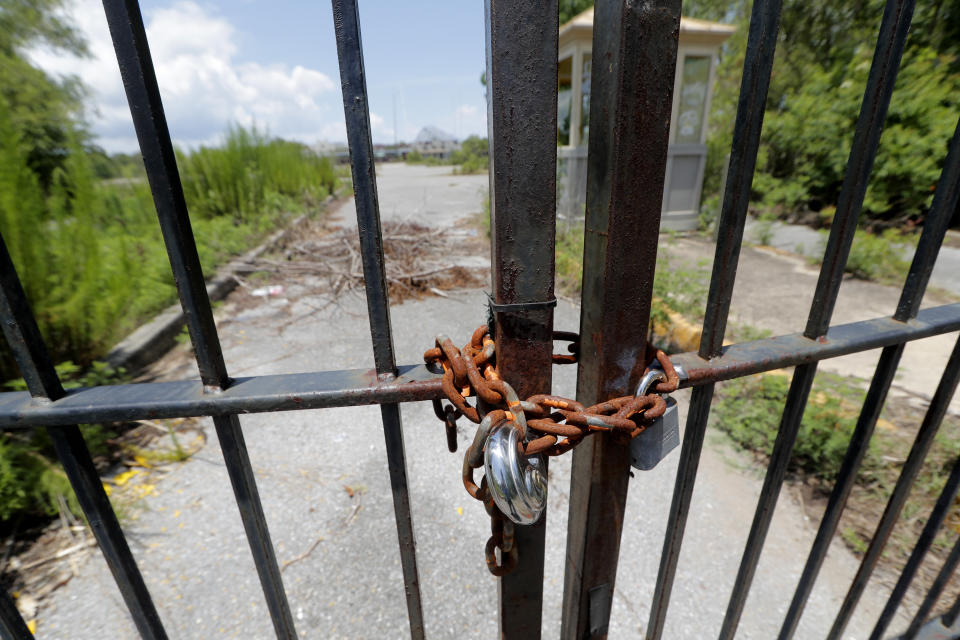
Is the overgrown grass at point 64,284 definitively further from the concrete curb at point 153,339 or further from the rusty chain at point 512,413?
the rusty chain at point 512,413

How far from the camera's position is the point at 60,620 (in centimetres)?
196

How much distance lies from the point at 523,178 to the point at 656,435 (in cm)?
45

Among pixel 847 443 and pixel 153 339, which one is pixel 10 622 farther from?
pixel 153 339

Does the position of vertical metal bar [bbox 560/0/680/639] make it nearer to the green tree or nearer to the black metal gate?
the black metal gate

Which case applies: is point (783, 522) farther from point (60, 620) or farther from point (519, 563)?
point (60, 620)

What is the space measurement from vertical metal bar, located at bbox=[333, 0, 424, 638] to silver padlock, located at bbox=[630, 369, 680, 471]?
40 cm

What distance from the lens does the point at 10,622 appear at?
0.87 m

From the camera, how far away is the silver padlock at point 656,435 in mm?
720

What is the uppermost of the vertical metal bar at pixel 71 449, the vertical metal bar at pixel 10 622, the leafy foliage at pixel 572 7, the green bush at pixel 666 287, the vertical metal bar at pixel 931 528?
the leafy foliage at pixel 572 7

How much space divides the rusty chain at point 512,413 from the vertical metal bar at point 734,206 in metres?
0.17

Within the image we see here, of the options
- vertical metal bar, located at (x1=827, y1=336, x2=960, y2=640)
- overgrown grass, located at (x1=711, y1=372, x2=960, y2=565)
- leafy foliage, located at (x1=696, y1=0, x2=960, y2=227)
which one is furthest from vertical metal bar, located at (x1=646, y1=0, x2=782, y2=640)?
leafy foliage, located at (x1=696, y1=0, x2=960, y2=227)

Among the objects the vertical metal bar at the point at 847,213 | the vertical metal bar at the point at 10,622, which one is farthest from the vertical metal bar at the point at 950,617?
the vertical metal bar at the point at 10,622

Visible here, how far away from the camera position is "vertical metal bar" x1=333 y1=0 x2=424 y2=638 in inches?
22.9

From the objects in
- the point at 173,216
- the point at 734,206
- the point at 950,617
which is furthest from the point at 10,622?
the point at 950,617
